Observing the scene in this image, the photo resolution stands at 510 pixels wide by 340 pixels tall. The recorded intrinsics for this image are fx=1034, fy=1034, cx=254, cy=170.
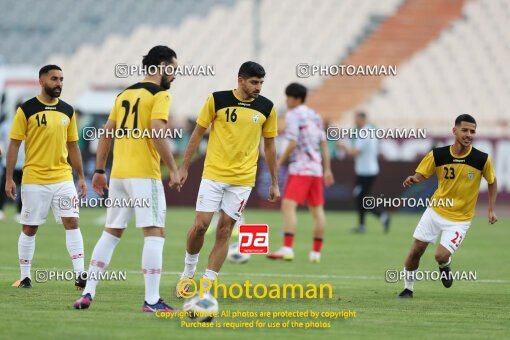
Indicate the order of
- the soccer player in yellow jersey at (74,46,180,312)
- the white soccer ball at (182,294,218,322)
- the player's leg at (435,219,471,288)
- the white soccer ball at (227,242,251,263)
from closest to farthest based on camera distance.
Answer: the white soccer ball at (182,294,218,322) → the soccer player in yellow jersey at (74,46,180,312) → the player's leg at (435,219,471,288) → the white soccer ball at (227,242,251,263)

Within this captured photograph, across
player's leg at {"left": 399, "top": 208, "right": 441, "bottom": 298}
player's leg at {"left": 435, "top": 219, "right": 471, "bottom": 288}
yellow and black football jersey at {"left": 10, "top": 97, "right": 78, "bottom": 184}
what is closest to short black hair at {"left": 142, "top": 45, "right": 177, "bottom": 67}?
yellow and black football jersey at {"left": 10, "top": 97, "right": 78, "bottom": 184}

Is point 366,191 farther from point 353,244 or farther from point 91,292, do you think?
point 91,292

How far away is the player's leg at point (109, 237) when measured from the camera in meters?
8.98

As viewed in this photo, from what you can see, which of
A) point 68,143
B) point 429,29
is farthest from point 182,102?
point 68,143

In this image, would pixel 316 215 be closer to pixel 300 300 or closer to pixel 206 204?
pixel 300 300

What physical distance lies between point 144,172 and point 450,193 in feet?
12.0

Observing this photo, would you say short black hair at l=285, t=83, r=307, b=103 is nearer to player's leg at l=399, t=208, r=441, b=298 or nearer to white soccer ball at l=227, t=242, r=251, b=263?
white soccer ball at l=227, t=242, r=251, b=263

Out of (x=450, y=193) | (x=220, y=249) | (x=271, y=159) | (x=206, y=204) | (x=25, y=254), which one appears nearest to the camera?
(x=220, y=249)

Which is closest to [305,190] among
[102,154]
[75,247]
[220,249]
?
[75,247]

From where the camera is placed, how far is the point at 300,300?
402 inches

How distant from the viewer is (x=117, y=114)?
29.5 feet

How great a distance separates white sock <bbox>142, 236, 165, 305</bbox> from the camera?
8.85m

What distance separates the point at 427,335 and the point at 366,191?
13335 millimetres

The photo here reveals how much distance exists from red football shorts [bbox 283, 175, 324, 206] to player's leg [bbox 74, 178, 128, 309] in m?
6.19
